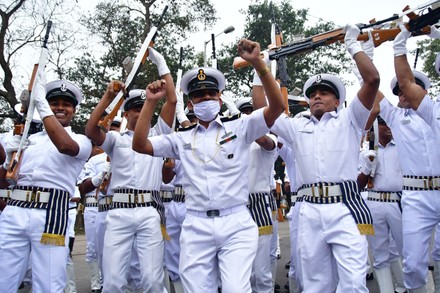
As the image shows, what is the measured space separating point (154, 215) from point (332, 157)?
7.50ft

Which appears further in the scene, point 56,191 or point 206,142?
point 56,191

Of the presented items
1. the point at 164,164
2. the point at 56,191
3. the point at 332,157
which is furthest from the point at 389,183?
the point at 56,191

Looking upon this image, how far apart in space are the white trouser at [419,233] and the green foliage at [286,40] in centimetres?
2774

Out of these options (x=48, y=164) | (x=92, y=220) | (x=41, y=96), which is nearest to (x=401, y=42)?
(x=41, y=96)

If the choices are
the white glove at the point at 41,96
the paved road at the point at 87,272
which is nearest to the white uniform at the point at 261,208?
the paved road at the point at 87,272

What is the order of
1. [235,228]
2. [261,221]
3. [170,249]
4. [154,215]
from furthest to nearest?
[170,249] → [261,221] → [154,215] → [235,228]

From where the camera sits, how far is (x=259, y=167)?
641cm

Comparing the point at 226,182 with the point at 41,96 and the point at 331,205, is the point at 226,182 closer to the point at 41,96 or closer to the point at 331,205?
the point at 331,205

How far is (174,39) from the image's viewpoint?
78.9 feet

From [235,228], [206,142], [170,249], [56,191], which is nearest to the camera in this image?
[235,228]

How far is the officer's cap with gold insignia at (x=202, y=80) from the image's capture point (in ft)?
15.5

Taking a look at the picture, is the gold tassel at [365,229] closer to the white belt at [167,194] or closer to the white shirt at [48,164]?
the white shirt at [48,164]

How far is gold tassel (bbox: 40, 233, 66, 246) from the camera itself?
15.3 feet

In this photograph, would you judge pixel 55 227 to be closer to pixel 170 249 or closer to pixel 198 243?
pixel 198 243
